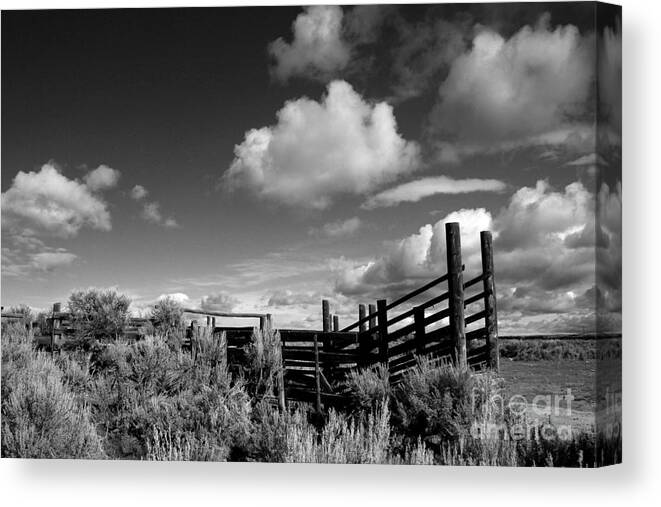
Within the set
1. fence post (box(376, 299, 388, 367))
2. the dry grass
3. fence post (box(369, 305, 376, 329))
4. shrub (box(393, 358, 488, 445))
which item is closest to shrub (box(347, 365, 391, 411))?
the dry grass

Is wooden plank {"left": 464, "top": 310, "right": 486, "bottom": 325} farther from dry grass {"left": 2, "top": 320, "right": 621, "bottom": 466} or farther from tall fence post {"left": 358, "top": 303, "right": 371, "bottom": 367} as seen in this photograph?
tall fence post {"left": 358, "top": 303, "right": 371, "bottom": 367}

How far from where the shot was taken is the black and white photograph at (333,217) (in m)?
6.80

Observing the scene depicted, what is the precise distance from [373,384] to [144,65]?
422 centimetres

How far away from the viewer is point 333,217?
7.57 m

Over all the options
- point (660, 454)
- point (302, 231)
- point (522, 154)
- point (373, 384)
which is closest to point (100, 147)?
point (302, 231)

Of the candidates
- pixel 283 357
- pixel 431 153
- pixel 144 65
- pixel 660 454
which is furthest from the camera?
pixel 283 357

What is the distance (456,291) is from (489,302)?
42cm

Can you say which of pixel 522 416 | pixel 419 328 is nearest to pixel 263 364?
pixel 419 328

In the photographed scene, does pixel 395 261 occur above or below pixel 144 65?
below

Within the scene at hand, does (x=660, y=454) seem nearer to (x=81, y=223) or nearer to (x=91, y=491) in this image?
(x=91, y=491)

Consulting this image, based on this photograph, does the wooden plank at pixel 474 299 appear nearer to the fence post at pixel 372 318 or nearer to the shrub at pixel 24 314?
the fence post at pixel 372 318

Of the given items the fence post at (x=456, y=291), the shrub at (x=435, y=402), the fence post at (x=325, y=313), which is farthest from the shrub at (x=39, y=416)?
the fence post at (x=456, y=291)

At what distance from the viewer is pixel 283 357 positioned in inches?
353

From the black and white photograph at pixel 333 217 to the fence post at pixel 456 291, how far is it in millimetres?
22
